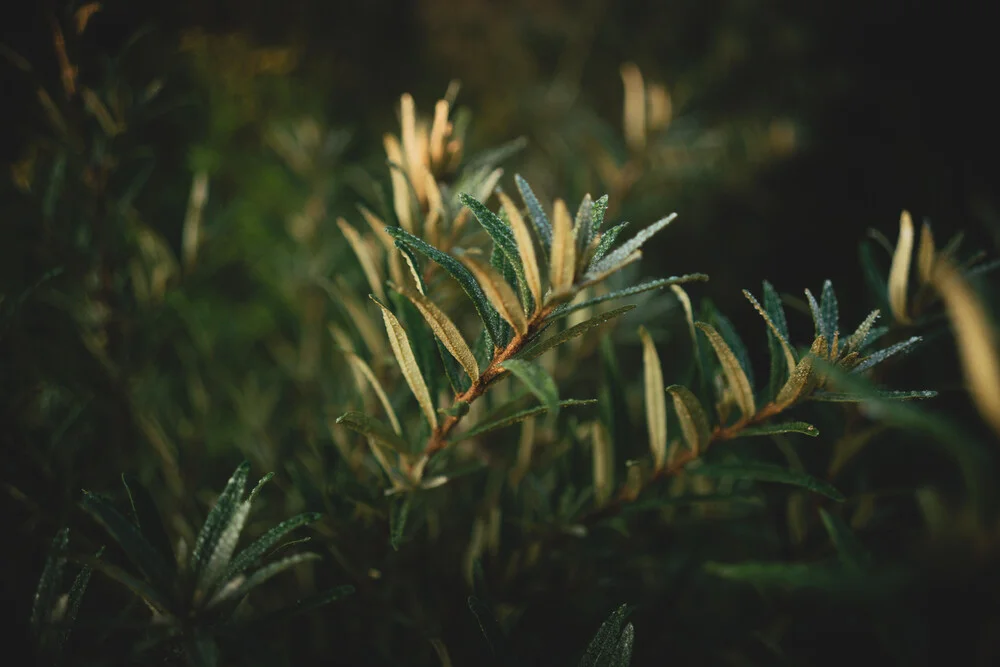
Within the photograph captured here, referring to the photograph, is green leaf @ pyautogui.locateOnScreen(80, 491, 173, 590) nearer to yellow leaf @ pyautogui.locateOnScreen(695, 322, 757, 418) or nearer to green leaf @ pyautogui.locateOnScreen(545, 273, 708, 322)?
green leaf @ pyautogui.locateOnScreen(545, 273, 708, 322)

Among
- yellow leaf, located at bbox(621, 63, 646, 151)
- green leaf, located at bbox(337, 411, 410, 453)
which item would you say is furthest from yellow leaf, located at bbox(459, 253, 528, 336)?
yellow leaf, located at bbox(621, 63, 646, 151)

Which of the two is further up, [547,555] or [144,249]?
[144,249]

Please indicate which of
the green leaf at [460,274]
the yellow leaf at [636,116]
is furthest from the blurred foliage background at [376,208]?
the green leaf at [460,274]

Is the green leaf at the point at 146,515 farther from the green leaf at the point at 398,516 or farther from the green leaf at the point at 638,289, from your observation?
the green leaf at the point at 638,289

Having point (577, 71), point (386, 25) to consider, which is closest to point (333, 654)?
point (577, 71)

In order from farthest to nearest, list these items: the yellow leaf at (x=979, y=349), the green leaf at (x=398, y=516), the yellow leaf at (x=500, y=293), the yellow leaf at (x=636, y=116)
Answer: the yellow leaf at (x=636, y=116) < the green leaf at (x=398, y=516) < the yellow leaf at (x=500, y=293) < the yellow leaf at (x=979, y=349)

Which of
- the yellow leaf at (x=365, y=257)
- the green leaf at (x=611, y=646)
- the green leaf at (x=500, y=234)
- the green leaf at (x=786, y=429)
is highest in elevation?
the yellow leaf at (x=365, y=257)

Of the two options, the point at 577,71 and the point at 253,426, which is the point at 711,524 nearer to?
the point at 253,426
